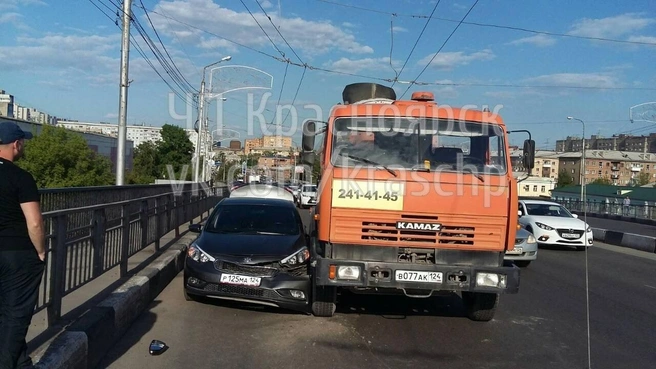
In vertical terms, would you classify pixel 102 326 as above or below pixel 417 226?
below

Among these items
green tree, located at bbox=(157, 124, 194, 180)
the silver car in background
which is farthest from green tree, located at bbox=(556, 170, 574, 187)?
green tree, located at bbox=(157, 124, 194, 180)

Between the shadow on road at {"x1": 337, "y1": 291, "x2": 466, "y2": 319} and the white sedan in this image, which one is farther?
the white sedan

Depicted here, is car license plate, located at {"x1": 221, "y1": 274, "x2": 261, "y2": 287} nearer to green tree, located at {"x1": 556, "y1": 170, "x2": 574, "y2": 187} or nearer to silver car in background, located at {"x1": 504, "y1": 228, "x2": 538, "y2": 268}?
silver car in background, located at {"x1": 504, "y1": 228, "x2": 538, "y2": 268}

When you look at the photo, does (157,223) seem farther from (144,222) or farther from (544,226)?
(544,226)

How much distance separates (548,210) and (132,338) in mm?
15771

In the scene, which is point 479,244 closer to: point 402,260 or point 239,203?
point 402,260

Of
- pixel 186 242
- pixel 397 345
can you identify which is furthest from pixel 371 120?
pixel 186 242

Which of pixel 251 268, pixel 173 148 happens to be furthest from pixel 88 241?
pixel 173 148

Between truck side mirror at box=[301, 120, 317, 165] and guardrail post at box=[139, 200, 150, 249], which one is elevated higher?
truck side mirror at box=[301, 120, 317, 165]

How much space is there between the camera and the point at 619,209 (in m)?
43.2

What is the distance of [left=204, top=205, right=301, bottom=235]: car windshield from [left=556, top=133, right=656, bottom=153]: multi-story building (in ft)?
16.0

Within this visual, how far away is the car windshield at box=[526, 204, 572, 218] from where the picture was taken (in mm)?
19250

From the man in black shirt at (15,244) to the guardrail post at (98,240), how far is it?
280 cm

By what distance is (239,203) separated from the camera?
1005 centimetres
